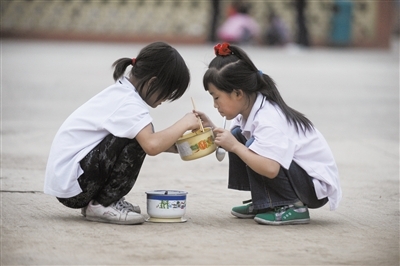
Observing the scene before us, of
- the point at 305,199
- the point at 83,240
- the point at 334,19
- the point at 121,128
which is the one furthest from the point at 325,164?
the point at 334,19

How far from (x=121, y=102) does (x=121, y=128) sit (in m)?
0.14

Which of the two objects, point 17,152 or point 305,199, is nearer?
point 305,199

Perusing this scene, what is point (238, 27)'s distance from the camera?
23.9m

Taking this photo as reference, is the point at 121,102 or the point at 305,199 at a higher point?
the point at 121,102

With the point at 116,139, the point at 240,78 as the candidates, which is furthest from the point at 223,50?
the point at 116,139

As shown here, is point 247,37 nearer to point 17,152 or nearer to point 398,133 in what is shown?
point 398,133

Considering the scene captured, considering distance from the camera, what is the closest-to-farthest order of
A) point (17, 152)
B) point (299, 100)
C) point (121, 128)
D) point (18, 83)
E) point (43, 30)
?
1. point (121, 128)
2. point (17, 152)
3. point (299, 100)
4. point (18, 83)
5. point (43, 30)

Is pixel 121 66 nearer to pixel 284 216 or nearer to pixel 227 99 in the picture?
pixel 227 99

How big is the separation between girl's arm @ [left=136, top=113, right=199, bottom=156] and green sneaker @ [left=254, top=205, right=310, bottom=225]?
24.9 inches

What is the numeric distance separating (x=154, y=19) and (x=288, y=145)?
2277 cm

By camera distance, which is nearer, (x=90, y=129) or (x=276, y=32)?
(x=90, y=129)

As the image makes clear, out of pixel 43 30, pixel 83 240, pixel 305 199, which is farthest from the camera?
pixel 43 30

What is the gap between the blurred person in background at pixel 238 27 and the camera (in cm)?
2365

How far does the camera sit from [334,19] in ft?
85.9
